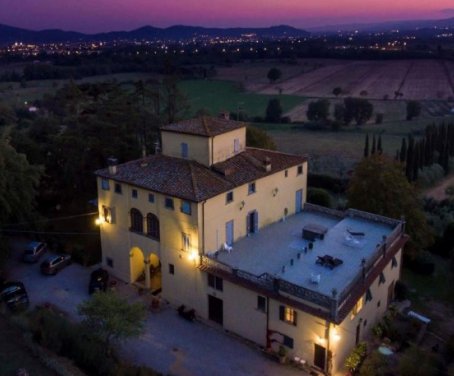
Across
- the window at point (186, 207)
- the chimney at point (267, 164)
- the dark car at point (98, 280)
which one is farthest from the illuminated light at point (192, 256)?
the chimney at point (267, 164)

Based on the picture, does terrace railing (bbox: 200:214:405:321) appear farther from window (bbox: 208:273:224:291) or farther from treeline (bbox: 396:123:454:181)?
treeline (bbox: 396:123:454:181)

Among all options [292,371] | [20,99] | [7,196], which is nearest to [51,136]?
[7,196]

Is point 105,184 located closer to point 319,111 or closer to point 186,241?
point 186,241

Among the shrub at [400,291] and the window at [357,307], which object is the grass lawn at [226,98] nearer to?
the shrub at [400,291]

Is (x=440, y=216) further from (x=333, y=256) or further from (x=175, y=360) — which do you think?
(x=175, y=360)

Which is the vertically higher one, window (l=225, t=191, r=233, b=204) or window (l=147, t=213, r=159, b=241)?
window (l=225, t=191, r=233, b=204)

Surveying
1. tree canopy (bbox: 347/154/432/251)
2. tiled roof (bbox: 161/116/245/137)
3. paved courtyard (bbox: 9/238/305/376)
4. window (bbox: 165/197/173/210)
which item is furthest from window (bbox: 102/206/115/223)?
tree canopy (bbox: 347/154/432/251)
